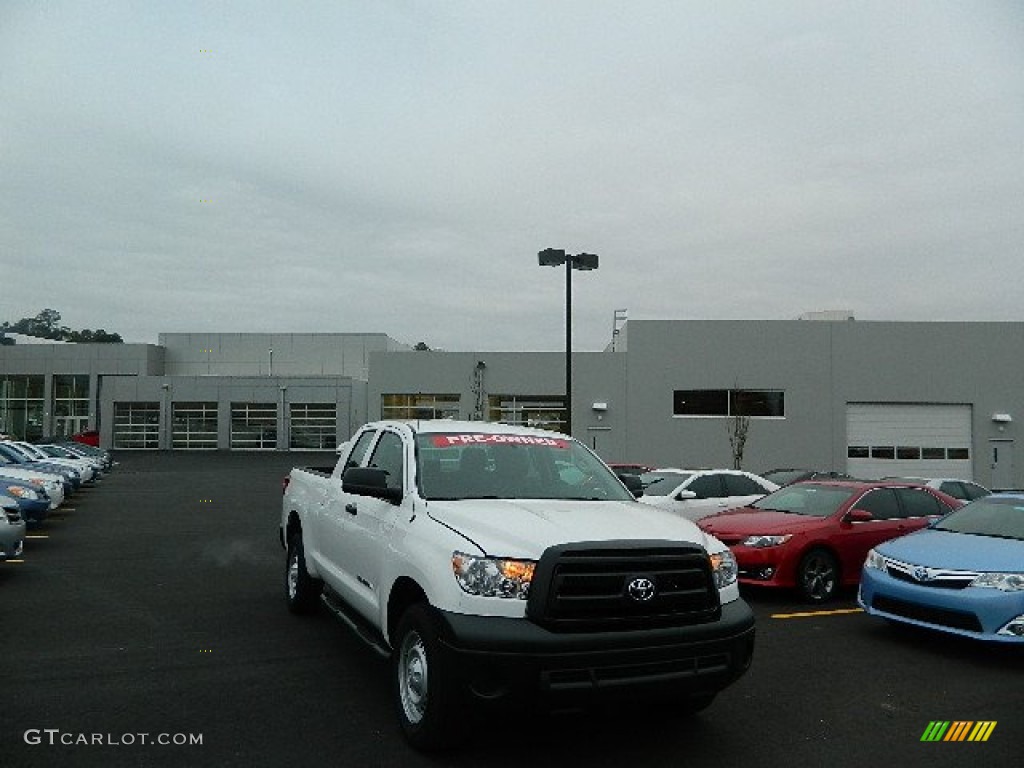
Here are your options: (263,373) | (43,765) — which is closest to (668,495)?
(43,765)

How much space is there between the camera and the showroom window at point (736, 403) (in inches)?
1372

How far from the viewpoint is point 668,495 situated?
566 inches

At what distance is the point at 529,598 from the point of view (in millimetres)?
4363

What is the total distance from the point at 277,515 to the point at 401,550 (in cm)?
1474

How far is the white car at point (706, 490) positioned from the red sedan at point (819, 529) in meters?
3.17

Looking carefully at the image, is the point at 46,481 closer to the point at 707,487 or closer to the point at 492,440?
the point at 707,487

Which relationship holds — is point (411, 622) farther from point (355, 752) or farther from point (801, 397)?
point (801, 397)

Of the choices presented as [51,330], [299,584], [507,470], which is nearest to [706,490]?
[299,584]

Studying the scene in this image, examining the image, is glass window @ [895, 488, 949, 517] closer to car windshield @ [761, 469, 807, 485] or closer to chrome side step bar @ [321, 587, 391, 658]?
chrome side step bar @ [321, 587, 391, 658]

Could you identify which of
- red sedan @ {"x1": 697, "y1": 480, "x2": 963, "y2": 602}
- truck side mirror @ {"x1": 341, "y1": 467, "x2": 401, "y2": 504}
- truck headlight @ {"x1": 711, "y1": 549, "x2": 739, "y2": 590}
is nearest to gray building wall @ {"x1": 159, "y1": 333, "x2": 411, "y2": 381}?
red sedan @ {"x1": 697, "y1": 480, "x2": 963, "y2": 602}

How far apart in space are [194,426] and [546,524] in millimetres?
56063

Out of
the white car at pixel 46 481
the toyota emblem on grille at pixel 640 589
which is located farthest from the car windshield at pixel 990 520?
the white car at pixel 46 481

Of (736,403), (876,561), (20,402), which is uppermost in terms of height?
(736,403)

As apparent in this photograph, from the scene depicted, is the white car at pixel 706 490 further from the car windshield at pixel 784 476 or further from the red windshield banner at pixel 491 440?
the red windshield banner at pixel 491 440
